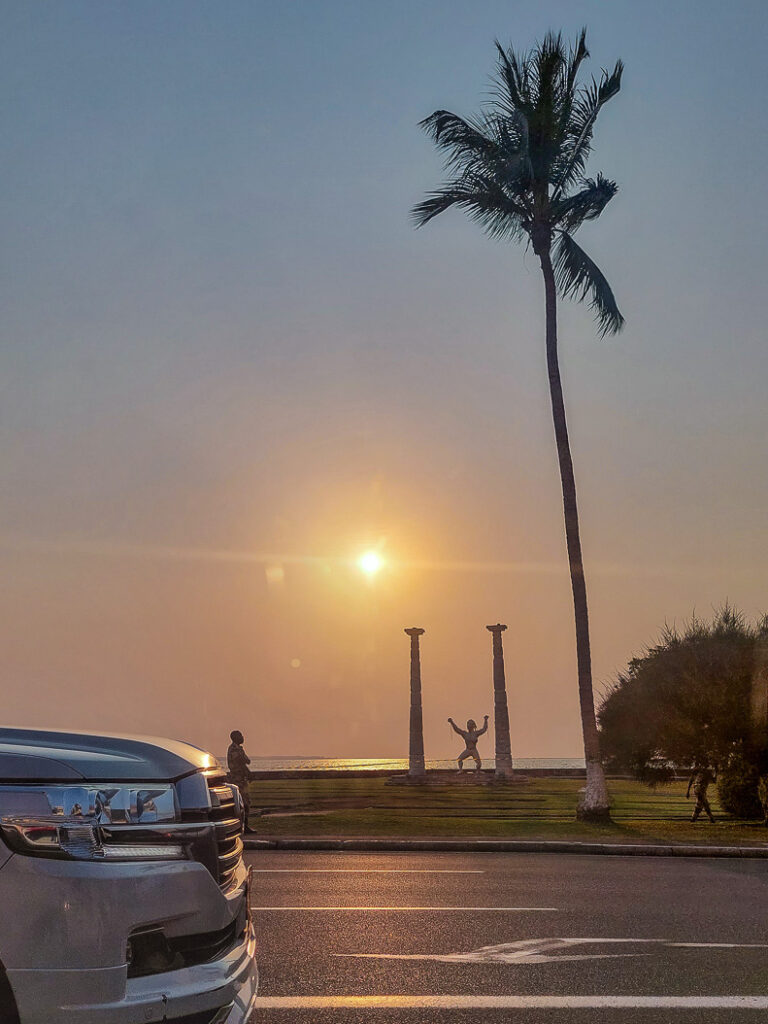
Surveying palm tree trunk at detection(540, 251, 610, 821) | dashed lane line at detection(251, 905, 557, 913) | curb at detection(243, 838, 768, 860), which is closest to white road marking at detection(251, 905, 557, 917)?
dashed lane line at detection(251, 905, 557, 913)

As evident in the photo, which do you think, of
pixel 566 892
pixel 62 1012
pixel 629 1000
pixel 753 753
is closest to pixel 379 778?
pixel 753 753

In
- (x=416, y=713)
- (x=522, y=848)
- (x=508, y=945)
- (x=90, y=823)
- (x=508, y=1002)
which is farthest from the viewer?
(x=416, y=713)

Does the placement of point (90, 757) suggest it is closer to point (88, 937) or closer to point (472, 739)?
point (88, 937)

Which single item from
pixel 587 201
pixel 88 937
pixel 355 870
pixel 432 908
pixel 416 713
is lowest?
pixel 432 908

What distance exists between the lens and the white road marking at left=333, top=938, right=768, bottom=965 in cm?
748

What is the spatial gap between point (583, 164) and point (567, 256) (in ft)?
6.84

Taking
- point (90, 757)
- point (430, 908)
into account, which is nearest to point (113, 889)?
point (90, 757)

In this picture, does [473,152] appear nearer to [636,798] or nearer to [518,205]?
[518,205]

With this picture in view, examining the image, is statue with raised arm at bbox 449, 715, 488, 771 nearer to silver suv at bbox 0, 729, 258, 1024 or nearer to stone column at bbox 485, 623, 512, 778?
stone column at bbox 485, 623, 512, 778

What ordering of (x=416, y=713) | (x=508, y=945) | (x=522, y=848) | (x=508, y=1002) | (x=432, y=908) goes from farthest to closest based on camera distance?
1. (x=416, y=713)
2. (x=522, y=848)
3. (x=432, y=908)
4. (x=508, y=945)
5. (x=508, y=1002)

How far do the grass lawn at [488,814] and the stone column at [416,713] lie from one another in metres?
8.23

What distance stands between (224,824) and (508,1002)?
3.18 metres

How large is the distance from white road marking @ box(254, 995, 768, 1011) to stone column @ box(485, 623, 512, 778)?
46339mm

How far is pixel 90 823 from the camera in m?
3.36
